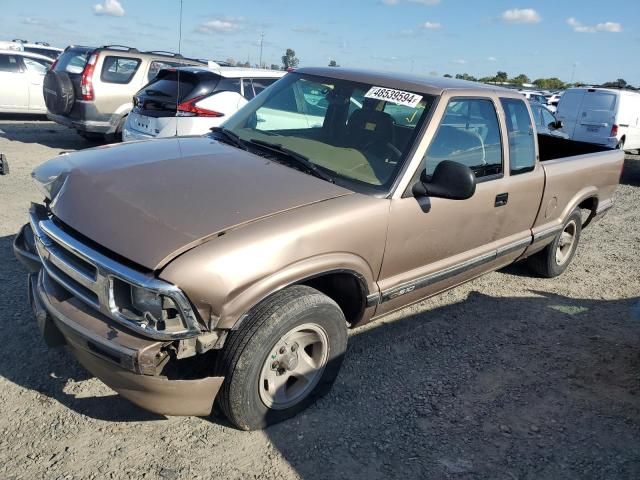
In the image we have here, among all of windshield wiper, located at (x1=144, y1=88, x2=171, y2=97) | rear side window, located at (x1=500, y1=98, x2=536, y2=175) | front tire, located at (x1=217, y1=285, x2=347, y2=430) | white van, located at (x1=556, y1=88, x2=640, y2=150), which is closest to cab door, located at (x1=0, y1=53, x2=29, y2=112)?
windshield wiper, located at (x1=144, y1=88, x2=171, y2=97)

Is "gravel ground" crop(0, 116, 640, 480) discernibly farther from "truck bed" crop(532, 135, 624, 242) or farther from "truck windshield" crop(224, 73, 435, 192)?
→ "truck windshield" crop(224, 73, 435, 192)

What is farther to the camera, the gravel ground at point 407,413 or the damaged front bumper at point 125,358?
the gravel ground at point 407,413

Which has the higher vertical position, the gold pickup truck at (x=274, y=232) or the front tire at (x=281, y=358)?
the gold pickup truck at (x=274, y=232)

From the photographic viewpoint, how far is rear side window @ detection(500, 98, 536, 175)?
165 inches

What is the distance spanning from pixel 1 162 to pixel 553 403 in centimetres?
732

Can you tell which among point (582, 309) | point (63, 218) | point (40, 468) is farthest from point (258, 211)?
point (582, 309)

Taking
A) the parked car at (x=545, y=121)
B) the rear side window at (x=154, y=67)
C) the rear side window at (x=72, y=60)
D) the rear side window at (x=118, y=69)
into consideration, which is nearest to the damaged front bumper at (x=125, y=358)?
the rear side window at (x=118, y=69)

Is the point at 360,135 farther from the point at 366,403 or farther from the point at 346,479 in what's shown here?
the point at 346,479

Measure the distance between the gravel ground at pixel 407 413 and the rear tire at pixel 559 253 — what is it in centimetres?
73

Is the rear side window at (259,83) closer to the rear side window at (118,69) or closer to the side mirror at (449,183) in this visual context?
the rear side window at (118,69)

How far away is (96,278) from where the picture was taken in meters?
2.45

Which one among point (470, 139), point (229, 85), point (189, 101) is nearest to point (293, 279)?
point (470, 139)

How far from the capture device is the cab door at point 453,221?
331cm

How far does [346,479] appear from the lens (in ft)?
8.66
